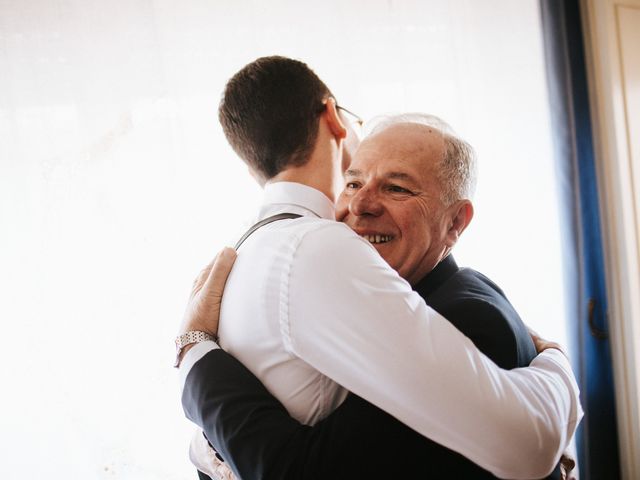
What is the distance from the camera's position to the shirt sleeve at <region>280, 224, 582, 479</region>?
0.66 meters

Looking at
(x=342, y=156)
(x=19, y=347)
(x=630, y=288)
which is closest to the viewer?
(x=342, y=156)

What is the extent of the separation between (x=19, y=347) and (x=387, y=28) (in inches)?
64.6

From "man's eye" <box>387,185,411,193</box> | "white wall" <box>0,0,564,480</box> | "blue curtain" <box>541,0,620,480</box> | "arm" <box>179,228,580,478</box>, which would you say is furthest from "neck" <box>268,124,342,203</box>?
"blue curtain" <box>541,0,620,480</box>

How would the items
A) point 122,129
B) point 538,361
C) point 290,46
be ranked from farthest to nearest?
point 290,46, point 122,129, point 538,361

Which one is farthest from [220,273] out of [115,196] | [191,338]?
[115,196]

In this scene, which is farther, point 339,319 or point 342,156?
point 342,156

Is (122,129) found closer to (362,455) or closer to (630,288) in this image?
(362,455)

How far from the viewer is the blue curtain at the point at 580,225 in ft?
7.20

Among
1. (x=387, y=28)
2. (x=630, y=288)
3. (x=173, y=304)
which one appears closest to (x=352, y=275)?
(x=173, y=304)

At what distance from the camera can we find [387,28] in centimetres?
188

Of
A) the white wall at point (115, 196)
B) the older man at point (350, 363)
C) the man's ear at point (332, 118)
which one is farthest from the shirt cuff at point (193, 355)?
the white wall at point (115, 196)

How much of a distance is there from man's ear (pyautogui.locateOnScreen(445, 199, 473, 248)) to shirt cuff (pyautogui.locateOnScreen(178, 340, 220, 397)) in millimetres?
574

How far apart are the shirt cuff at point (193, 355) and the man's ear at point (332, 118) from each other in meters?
0.55

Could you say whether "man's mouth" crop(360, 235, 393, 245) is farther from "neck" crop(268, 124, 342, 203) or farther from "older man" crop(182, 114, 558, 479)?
"neck" crop(268, 124, 342, 203)
